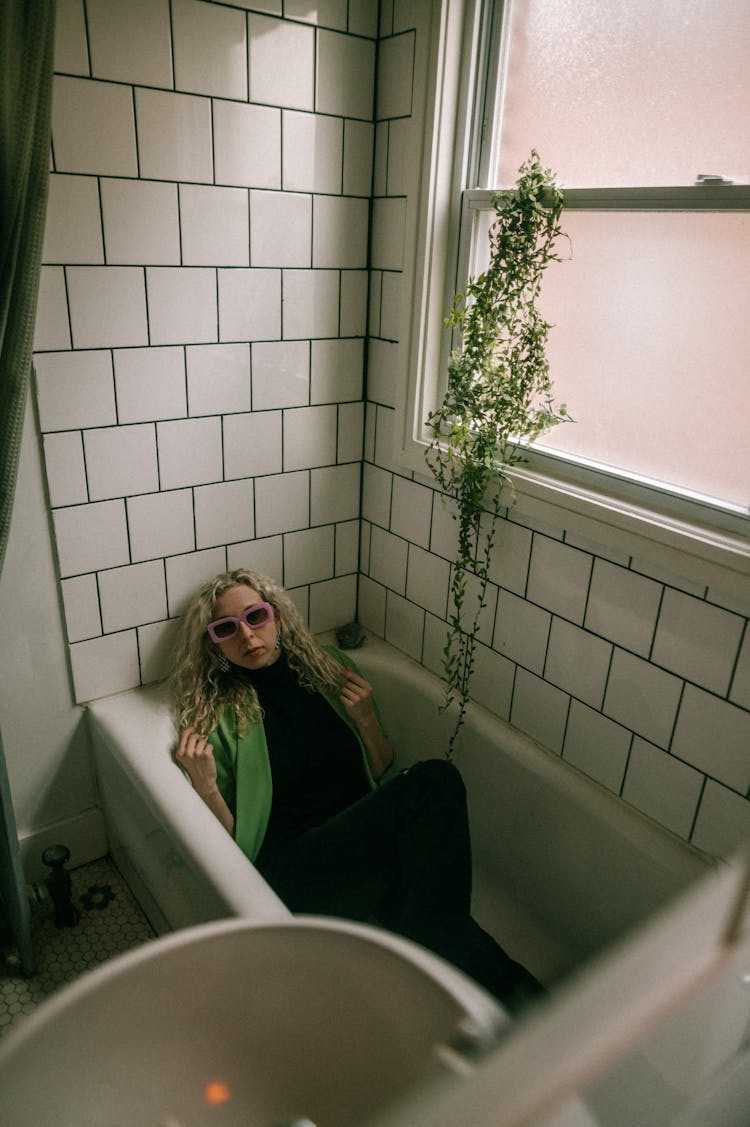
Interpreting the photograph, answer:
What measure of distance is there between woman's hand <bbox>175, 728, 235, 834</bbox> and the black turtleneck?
12cm

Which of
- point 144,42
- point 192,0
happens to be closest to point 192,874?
point 144,42

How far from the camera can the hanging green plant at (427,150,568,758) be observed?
161 centimetres

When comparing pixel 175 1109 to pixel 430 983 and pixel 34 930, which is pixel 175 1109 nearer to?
pixel 430 983

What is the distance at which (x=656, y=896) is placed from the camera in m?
1.57

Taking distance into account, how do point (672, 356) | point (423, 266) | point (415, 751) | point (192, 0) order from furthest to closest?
point (415, 751)
point (423, 266)
point (192, 0)
point (672, 356)

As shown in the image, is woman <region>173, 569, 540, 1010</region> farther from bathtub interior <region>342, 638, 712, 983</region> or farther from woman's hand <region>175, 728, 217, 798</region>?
bathtub interior <region>342, 638, 712, 983</region>

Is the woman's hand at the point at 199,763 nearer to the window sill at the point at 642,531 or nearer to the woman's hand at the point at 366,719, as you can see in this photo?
the woman's hand at the point at 366,719

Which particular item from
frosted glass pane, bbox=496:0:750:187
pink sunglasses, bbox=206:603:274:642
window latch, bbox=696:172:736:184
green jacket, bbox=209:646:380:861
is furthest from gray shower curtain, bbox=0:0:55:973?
window latch, bbox=696:172:736:184

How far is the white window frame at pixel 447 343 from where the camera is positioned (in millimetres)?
1393

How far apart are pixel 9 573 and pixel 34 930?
2.86 feet

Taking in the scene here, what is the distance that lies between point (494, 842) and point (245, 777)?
64 centimetres

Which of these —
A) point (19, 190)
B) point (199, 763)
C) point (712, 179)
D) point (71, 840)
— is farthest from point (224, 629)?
point (712, 179)

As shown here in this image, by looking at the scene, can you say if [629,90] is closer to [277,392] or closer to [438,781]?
[277,392]

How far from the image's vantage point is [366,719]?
1.97m
